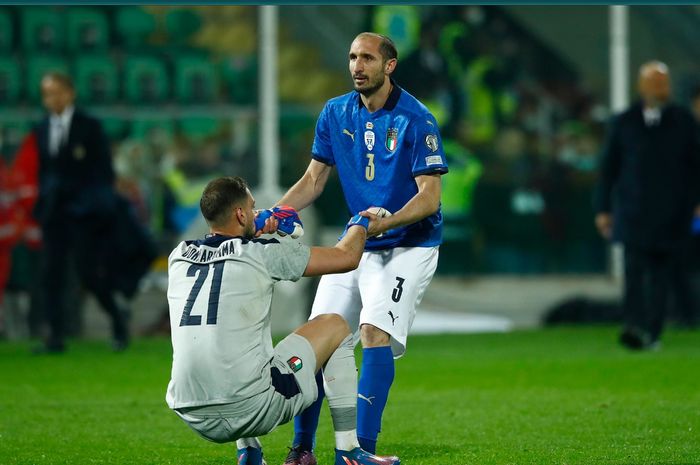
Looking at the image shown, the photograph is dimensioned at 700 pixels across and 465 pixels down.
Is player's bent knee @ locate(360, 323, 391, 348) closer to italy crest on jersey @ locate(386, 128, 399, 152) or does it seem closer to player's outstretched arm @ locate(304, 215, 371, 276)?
player's outstretched arm @ locate(304, 215, 371, 276)

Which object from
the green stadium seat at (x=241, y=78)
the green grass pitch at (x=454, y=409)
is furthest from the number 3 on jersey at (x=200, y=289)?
the green stadium seat at (x=241, y=78)

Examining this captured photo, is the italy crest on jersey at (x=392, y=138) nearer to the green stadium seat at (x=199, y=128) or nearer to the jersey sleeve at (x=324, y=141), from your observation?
the jersey sleeve at (x=324, y=141)

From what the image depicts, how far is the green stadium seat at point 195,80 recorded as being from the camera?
17109mm

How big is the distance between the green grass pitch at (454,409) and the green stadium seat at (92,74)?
4.21 metres

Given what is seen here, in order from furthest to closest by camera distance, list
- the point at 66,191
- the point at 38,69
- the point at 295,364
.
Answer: the point at 38,69 → the point at 66,191 → the point at 295,364

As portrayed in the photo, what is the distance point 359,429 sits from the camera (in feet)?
22.1

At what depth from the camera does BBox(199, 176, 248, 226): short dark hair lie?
20.1 feet

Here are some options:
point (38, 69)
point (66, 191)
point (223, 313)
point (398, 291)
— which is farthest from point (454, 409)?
point (38, 69)

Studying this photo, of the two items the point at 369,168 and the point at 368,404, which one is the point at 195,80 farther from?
the point at 368,404

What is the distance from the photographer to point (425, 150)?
275 inches

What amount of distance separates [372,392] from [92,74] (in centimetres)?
1085

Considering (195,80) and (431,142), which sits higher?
(195,80)

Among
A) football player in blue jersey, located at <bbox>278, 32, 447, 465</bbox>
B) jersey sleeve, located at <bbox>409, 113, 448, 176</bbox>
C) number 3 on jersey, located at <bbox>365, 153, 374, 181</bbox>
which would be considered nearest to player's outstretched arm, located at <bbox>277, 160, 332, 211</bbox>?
football player in blue jersey, located at <bbox>278, 32, 447, 465</bbox>

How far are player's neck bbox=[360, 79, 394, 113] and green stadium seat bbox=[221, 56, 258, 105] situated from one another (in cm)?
1042
